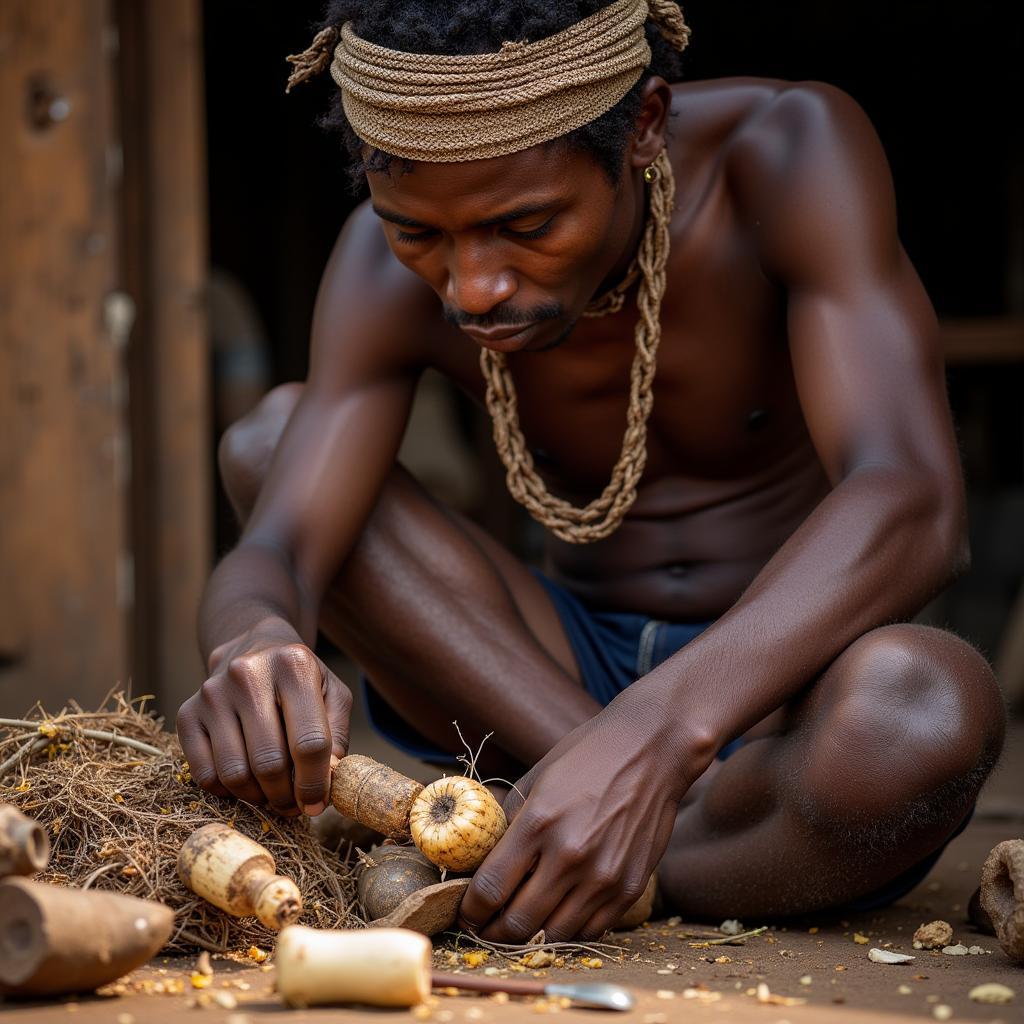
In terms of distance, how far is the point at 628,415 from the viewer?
3301 mm

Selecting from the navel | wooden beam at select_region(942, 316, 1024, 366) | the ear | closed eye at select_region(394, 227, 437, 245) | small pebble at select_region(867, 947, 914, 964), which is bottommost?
wooden beam at select_region(942, 316, 1024, 366)

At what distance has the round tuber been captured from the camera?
254 centimetres

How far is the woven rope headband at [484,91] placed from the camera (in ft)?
8.71

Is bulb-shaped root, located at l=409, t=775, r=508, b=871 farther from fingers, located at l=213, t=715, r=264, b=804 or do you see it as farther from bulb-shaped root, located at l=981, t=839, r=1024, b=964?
bulb-shaped root, located at l=981, t=839, r=1024, b=964

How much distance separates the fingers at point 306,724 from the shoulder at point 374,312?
0.99 m

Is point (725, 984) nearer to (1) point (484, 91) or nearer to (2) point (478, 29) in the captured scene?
(1) point (484, 91)

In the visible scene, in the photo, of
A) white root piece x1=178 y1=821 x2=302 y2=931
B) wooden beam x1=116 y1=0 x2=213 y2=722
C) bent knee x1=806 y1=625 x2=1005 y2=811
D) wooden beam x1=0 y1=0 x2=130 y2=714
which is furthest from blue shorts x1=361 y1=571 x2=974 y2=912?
wooden beam x1=116 y1=0 x2=213 y2=722

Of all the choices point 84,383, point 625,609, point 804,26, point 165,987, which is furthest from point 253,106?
point 165,987

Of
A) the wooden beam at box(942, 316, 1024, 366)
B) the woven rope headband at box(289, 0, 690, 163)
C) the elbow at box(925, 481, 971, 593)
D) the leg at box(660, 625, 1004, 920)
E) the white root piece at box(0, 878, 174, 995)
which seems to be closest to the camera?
the white root piece at box(0, 878, 174, 995)

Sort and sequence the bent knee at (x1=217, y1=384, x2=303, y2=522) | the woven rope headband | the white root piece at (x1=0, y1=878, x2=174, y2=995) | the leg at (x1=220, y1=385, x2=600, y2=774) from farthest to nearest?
the bent knee at (x1=217, y1=384, x2=303, y2=522) → the leg at (x1=220, y1=385, x2=600, y2=774) → the woven rope headband → the white root piece at (x1=0, y1=878, x2=174, y2=995)

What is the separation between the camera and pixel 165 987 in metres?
2.19

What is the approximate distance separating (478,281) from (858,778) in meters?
1.07

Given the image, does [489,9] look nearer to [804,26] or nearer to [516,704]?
[516,704]

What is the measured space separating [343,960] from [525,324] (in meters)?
1.24
